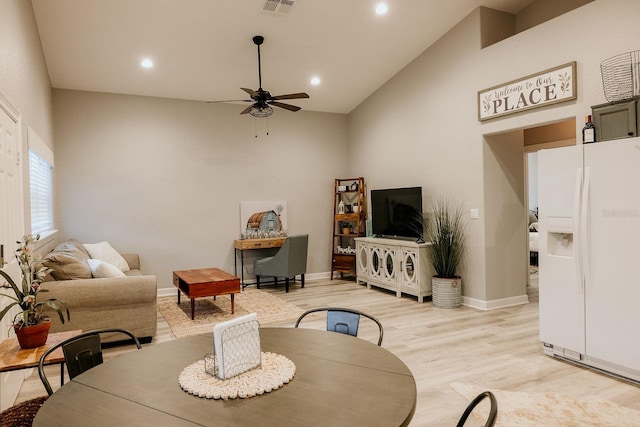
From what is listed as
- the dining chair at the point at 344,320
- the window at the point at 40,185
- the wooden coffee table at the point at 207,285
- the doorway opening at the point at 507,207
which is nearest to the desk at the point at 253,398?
the dining chair at the point at 344,320

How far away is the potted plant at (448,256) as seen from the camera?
5113 mm

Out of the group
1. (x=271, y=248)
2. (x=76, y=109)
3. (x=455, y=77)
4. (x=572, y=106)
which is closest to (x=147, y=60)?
(x=76, y=109)

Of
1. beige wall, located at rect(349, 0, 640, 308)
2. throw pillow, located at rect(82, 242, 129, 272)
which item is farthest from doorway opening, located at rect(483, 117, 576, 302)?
throw pillow, located at rect(82, 242, 129, 272)

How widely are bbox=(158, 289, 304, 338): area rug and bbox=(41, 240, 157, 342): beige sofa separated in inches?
19.1

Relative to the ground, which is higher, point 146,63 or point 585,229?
point 146,63

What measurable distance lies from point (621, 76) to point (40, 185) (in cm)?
593

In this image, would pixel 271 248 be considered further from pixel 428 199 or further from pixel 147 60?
pixel 147 60

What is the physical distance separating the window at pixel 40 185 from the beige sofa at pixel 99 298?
0.73 metres

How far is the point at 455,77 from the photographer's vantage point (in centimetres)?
523

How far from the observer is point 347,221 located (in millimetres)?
7531

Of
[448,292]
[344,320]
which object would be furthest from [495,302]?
[344,320]

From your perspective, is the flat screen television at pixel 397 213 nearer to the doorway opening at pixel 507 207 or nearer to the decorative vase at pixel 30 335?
the doorway opening at pixel 507 207

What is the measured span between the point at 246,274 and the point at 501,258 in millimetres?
4002

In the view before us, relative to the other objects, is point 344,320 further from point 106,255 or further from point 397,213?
point 106,255
